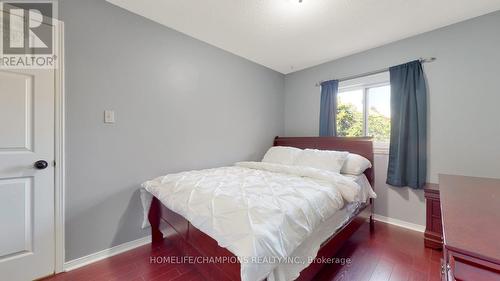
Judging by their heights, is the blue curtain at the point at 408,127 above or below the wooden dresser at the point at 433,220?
above

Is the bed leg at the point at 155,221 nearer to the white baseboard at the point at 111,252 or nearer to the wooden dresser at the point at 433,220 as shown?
the white baseboard at the point at 111,252

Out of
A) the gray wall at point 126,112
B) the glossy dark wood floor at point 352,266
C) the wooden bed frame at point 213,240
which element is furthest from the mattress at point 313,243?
the gray wall at point 126,112

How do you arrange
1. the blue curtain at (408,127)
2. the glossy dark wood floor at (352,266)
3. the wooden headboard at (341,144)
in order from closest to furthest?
the glossy dark wood floor at (352,266)
the blue curtain at (408,127)
the wooden headboard at (341,144)

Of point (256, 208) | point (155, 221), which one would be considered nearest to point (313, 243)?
point (256, 208)

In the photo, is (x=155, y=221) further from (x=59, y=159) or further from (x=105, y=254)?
(x=59, y=159)

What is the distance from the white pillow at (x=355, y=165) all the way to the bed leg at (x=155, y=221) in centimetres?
212

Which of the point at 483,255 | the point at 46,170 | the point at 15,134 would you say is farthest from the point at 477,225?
the point at 15,134

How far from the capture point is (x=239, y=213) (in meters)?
1.13

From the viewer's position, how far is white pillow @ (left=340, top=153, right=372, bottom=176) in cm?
237

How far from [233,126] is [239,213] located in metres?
1.99

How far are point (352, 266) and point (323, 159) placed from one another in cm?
113

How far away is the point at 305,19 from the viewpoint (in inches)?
82.6

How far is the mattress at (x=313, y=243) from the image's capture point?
3.54ft

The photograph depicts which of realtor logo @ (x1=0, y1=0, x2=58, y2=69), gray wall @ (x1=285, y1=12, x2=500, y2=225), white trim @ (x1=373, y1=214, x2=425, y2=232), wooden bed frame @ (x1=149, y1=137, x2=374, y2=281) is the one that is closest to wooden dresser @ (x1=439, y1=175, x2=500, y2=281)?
wooden bed frame @ (x1=149, y1=137, x2=374, y2=281)
